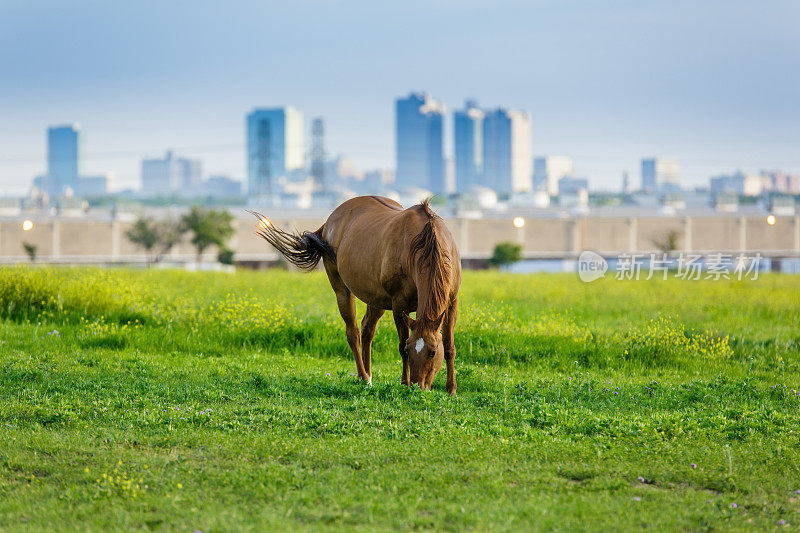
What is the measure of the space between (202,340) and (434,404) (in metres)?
5.84

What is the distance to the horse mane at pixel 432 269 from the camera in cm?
766

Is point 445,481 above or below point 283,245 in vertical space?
below

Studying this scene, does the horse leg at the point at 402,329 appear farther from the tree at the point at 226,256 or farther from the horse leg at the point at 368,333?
the tree at the point at 226,256

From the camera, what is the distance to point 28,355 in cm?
1113

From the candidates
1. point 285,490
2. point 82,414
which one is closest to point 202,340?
point 82,414

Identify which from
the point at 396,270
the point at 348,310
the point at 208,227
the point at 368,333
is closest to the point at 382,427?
the point at 396,270

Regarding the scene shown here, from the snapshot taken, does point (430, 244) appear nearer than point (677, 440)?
No

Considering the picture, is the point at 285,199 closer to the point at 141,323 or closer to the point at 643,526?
the point at 141,323

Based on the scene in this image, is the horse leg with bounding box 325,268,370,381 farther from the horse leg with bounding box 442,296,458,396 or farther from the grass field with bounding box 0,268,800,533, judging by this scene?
the horse leg with bounding box 442,296,458,396

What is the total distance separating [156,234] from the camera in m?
72.4

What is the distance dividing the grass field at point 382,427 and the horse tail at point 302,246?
148cm

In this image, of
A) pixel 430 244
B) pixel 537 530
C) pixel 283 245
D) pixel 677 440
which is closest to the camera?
pixel 537 530

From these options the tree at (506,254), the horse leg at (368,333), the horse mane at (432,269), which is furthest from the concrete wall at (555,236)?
the horse mane at (432,269)

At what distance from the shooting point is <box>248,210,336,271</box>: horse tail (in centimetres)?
1060
